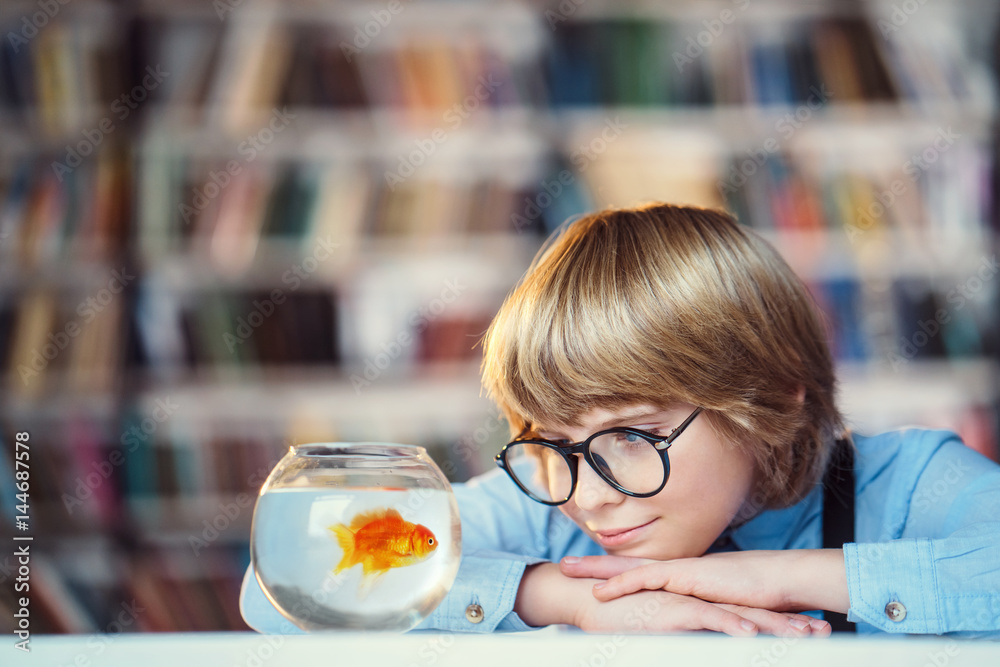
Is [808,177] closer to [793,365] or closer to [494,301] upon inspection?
[494,301]

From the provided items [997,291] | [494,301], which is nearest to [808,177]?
[997,291]

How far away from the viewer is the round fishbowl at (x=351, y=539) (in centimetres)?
67

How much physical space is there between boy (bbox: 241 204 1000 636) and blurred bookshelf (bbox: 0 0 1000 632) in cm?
126

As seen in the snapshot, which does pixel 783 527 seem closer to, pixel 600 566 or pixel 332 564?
pixel 600 566

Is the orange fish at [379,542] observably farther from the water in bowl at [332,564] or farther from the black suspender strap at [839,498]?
the black suspender strap at [839,498]

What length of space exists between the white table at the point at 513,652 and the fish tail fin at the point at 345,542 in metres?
0.06

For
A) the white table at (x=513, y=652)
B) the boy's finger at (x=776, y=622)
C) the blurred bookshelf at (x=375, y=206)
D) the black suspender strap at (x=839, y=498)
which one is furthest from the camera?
the blurred bookshelf at (x=375, y=206)

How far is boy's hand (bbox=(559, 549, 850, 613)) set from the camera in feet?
2.85

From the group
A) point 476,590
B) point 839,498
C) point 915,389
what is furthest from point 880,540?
point 915,389

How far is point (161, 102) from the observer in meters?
2.29

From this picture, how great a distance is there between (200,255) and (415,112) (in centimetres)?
75

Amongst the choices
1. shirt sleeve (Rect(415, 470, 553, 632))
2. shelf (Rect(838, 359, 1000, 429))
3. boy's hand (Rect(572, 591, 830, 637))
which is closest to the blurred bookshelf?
shelf (Rect(838, 359, 1000, 429))

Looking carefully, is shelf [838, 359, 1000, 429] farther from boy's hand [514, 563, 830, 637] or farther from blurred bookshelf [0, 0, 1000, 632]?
boy's hand [514, 563, 830, 637]

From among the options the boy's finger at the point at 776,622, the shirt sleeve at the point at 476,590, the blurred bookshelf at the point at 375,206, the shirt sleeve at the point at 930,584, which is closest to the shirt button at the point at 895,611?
the shirt sleeve at the point at 930,584
